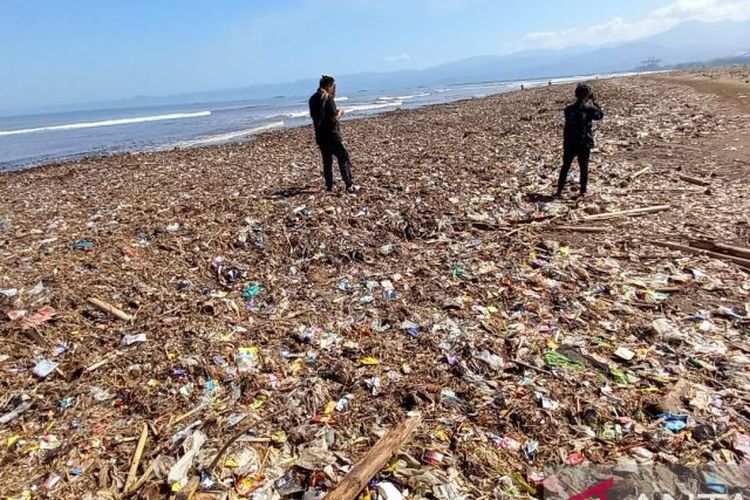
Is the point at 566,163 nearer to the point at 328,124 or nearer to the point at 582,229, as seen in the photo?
the point at 582,229

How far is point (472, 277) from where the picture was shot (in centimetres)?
640

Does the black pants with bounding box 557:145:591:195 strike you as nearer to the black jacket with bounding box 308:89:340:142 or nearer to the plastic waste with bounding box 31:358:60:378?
the black jacket with bounding box 308:89:340:142

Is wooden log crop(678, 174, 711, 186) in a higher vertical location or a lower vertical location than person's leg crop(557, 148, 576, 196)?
lower

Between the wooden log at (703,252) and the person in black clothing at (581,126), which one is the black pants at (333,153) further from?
the wooden log at (703,252)

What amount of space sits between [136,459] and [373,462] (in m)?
1.80

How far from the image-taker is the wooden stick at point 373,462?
10.2 ft

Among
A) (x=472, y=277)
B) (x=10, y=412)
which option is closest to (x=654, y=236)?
(x=472, y=277)

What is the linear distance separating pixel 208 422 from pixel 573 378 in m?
3.18

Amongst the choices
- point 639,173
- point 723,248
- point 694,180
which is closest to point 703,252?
point 723,248

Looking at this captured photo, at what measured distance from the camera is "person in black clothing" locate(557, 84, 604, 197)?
9.04 metres

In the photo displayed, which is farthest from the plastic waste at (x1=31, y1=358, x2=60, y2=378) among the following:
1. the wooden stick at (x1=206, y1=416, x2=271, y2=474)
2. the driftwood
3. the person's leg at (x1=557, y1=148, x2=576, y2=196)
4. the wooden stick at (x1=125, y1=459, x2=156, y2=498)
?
the person's leg at (x1=557, y1=148, x2=576, y2=196)

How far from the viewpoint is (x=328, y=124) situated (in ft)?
32.0

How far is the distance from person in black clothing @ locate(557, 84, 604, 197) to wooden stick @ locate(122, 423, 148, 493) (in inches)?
339

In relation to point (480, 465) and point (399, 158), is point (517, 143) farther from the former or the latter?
point (480, 465)
